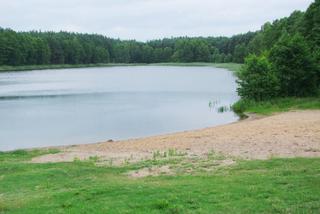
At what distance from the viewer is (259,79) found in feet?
115

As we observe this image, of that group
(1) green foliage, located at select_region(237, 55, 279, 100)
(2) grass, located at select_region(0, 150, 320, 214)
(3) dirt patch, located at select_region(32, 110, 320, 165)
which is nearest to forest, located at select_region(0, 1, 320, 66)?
(1) green foliage, located at select_region(237, 55, 279, 100)

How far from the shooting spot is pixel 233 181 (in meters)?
9.52

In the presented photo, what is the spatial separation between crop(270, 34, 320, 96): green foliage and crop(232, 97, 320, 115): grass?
1705 millimetres

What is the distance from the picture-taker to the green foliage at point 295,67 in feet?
112

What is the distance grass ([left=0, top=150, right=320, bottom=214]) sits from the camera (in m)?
7.52

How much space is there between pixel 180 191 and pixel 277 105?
86.0ft

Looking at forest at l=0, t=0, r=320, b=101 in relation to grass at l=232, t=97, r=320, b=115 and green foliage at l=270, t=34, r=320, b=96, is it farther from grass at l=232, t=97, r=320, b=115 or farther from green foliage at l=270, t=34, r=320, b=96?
grass at l=232, t=97, r=320, b=115

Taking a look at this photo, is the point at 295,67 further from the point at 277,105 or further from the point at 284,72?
the point at 277,105

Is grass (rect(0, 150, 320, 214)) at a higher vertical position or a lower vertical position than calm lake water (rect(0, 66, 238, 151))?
higher

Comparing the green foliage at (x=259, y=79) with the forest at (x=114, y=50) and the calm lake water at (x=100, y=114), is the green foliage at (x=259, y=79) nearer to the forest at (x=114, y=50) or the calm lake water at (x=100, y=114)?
the calm lake water at (x=100, y=114)

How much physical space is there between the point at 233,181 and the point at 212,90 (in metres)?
48.3

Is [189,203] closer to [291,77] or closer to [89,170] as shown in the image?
[89,170]

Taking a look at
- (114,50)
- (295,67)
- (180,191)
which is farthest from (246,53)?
(180,191)

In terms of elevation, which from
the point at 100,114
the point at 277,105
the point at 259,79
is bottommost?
the point at 100,114
